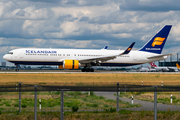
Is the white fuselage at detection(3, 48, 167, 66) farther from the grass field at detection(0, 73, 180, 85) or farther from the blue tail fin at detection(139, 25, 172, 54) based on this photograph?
the grass field at detection(0, 73, 180, 85)

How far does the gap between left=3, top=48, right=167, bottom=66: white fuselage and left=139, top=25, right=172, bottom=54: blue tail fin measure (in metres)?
3.54

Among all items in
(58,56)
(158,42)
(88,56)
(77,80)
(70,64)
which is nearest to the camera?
(77,80)

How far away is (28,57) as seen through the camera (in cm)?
5231

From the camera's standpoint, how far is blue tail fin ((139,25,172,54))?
62.7 m

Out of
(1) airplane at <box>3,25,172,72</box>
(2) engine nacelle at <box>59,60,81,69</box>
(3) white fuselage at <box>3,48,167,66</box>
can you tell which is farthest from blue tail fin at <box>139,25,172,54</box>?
(2) engine nacelle at <box>59,60,81,69</box>

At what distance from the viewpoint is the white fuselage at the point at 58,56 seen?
5256cm

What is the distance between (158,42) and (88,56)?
62.5 feet

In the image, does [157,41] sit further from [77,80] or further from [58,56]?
[77,80]

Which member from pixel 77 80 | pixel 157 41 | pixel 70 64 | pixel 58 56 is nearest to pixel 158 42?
pixel 157 41

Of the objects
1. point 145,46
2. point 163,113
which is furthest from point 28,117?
point 145,46

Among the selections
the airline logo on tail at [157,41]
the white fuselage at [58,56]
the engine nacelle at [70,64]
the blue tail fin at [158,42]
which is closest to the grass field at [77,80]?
the engine nacelle at [70,64]

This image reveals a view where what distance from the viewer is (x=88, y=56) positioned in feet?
187

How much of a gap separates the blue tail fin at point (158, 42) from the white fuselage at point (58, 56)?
3.54 meters

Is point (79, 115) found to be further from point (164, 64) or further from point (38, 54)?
point (164, 64)
